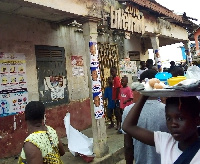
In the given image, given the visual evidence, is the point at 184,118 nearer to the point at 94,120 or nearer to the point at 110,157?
the point at 94,120

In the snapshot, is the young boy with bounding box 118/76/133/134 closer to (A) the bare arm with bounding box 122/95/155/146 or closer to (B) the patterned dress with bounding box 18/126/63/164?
(B) the patterned dress with bounding box 18/126/63/164

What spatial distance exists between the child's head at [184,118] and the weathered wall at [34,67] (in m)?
→ 4.61

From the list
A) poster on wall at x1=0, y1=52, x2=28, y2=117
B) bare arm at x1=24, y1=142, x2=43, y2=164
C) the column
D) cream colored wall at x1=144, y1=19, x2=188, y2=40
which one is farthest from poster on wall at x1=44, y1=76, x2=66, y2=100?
bare arm at x1=24, y1=142, x2=43, y2=164

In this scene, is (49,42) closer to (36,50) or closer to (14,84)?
(36,50)

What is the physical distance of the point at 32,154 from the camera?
1.98 m

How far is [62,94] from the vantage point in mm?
6820

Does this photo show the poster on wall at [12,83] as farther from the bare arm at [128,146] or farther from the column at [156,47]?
the column at [156,47]

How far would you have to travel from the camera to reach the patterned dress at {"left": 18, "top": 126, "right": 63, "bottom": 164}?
2063 millimetres

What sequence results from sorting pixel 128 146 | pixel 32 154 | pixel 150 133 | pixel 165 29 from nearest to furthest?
pixel 150 133 < pixel 32 154 < pixel 128 146 < pixel 165 29

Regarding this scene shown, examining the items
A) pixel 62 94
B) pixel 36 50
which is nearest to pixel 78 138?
pixel 62 94

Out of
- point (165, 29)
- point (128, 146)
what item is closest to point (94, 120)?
point (128, 146)

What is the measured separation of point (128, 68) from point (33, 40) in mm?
4774

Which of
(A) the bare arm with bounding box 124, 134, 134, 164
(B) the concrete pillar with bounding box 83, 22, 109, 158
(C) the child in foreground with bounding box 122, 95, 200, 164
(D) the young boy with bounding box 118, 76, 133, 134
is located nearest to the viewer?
(C) the child in foreground with bounding box 122, 95, 200, 164

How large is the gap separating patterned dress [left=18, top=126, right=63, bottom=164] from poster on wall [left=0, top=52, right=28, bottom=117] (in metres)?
3.47
